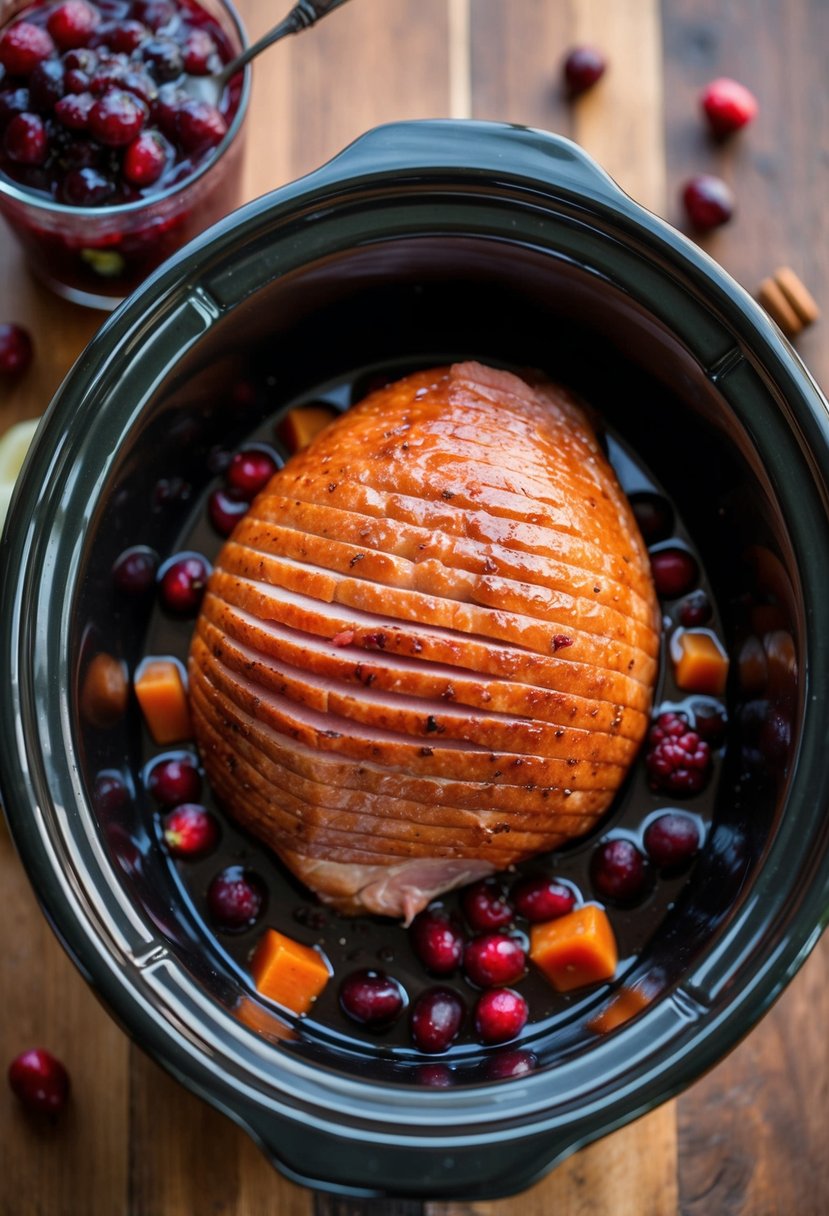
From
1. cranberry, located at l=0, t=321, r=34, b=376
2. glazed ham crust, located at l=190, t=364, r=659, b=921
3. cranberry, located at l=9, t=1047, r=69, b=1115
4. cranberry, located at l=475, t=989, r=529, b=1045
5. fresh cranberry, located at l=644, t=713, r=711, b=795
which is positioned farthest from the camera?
cranberry, located at l=0, t=321, r=34, b=376

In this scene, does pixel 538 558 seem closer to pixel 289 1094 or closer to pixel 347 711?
pixel 347 711

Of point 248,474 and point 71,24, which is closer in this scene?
point 71,24

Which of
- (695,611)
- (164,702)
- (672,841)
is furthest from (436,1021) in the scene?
(695,611)

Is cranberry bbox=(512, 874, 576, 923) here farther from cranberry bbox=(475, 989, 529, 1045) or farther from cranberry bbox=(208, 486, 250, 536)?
cranberry bbox=(208, 486, 250, 536)

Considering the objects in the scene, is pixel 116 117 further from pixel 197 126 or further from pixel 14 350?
pixel 14 350

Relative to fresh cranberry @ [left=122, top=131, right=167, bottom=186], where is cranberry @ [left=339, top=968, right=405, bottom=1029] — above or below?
below

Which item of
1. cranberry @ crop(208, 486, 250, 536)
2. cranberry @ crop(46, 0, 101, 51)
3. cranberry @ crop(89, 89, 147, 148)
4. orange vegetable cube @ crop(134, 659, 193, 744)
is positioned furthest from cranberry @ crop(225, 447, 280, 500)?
cranberry @ crop(46, 0, 101, 51)
